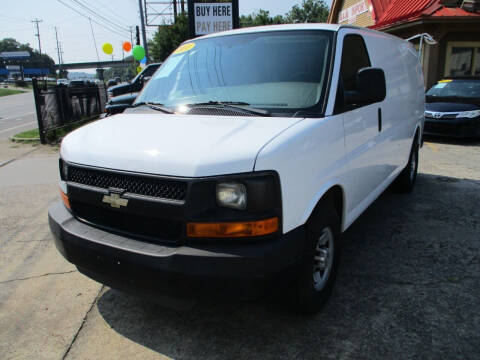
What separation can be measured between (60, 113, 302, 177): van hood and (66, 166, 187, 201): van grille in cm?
5

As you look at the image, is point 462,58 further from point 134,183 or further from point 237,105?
point 134,183

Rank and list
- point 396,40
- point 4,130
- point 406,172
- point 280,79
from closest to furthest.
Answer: point 280,79
point 396,40
point 406,172
point 4,130

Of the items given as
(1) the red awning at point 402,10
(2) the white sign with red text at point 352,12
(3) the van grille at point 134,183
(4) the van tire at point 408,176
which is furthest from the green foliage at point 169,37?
(3) the van grille at point 134,183

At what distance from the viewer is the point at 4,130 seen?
14.1 meters

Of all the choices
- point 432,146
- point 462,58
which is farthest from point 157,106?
point 462,58

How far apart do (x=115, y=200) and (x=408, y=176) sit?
14.2 ft

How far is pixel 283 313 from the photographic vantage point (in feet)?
9.38

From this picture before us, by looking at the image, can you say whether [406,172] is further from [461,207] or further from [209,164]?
[209,164]

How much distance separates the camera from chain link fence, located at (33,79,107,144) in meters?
10.3

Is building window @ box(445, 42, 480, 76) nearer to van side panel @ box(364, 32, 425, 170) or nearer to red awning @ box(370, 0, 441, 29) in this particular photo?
red awning @ box(370, 0, 441, 29)

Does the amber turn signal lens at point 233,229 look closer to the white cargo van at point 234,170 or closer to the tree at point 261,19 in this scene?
the white cargo van at point 234,170

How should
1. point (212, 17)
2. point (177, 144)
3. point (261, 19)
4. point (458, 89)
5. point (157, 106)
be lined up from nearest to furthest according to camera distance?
point (177, 144), point (157, 106), point (458, 89), point (212, 17), point (261, 19)

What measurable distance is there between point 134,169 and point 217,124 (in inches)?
24.8

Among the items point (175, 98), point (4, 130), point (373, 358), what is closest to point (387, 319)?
point (373, 358)
